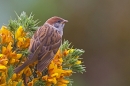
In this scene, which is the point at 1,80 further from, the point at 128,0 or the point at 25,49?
the point at 128,0

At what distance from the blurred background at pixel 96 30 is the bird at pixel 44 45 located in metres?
3.58

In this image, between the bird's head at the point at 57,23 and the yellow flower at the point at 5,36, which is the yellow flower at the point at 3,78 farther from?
the bird's head at the point at 57,23

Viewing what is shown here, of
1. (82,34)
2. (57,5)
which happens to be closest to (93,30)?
(82,34)

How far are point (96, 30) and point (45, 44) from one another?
14.9 ft

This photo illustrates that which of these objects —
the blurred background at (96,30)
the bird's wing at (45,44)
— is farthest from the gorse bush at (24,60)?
the blurred background at (96,30)

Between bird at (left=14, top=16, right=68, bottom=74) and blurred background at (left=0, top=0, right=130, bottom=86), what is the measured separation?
→ 3581 millimetres

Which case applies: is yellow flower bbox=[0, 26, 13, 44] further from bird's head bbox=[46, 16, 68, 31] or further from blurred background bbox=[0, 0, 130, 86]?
blurred background bbox=[0, 0, 130, 86]

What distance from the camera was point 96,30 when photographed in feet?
23.7

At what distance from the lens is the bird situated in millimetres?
2195

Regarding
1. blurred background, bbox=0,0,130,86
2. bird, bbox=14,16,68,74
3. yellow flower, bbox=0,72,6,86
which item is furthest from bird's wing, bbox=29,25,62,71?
blurred background, bbox=0,0,130,86

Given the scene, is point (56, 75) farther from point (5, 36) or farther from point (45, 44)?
point (45, 44)

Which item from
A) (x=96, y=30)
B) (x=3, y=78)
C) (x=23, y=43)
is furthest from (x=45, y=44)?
(x=96, y=30)

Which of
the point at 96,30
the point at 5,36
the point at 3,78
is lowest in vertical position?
the point at 3,78

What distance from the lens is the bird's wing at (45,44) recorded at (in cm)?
239
